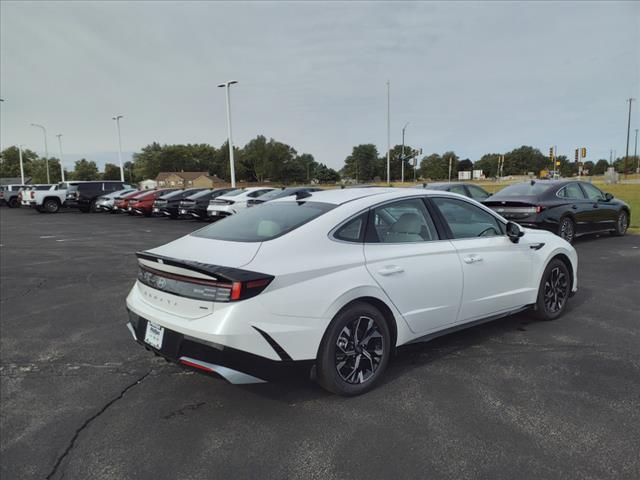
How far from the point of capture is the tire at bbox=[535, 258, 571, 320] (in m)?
4.75

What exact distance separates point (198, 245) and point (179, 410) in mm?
1169

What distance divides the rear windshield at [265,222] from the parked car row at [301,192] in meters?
2.54

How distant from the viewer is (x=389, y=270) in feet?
11.0

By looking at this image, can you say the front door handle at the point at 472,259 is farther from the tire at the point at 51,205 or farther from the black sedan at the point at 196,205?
the tire at the point at 51,205

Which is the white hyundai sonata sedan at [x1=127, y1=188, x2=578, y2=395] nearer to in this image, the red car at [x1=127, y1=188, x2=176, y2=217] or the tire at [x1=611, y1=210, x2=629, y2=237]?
the tire at [x1=611, y1=210, x2=629, y2=237]

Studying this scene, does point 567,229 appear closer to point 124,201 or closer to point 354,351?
point 354,351


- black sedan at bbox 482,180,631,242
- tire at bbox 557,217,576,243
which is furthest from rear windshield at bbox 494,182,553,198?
tire at bbox 557,217,576,243

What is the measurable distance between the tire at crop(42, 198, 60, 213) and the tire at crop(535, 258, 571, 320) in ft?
100

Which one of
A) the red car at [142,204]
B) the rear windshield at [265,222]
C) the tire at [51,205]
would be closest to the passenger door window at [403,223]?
the rear windshield at [265,222]

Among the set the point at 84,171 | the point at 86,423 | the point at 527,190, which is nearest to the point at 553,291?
the point at 86,423

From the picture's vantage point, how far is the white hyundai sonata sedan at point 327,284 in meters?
2.80

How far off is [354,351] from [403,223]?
115 cm

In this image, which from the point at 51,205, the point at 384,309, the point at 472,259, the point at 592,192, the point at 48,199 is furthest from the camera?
the point at 51,205

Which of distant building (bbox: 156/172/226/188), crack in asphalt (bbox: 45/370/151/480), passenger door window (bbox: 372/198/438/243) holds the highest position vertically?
distant building (bbox: 156/172/226/188)
